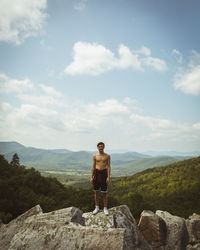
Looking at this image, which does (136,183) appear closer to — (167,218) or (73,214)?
(167,218)

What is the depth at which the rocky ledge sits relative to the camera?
7266 mm

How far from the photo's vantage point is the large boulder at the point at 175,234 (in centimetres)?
1496

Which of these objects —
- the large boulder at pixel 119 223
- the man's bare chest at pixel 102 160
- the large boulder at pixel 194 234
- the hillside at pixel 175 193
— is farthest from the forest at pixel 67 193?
the large boulder at pixel 194 234

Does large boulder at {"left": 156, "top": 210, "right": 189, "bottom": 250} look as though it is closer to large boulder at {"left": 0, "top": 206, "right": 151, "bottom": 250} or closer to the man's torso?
large boulder at {"left": 0, "top": 206, "right": 151, "bottom": 250}

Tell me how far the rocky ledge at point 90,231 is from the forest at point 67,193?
24.8ft

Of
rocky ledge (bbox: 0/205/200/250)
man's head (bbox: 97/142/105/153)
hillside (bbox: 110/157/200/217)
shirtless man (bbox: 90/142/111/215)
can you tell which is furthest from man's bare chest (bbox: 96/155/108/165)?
hillside (bbox: 110/157/200/217)

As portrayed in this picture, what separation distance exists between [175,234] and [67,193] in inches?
819

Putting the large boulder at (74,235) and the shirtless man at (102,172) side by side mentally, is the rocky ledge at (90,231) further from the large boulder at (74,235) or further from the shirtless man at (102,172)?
the shirtless man at (102,172)

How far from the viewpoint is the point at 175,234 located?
15.4m

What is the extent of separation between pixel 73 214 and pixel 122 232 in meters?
3.71

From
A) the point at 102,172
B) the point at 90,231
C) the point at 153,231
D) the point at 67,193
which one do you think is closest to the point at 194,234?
the point at 153,231

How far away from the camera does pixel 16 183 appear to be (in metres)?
25.2

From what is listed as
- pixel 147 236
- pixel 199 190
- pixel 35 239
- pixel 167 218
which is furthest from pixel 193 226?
pixel 199 190

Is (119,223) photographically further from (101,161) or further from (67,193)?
(67,193)
